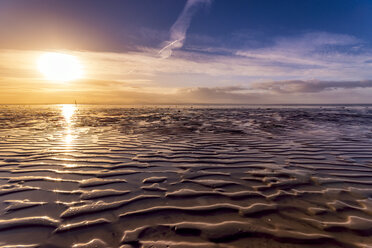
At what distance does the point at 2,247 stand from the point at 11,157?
5.17 m

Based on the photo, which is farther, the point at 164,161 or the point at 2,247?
the point at 164,161

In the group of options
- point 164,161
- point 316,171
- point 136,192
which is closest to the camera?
point 136,192

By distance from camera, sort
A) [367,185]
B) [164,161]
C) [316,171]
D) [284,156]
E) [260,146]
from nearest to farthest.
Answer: [367,185] < [316,171] < [164,161] < [284,156] < [260,146]

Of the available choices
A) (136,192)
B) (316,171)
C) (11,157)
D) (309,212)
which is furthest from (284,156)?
(11,157)

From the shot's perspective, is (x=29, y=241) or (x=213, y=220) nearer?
(x=29, y=241)

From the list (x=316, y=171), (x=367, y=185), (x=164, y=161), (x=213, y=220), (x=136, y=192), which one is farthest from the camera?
(x=164, y=161)

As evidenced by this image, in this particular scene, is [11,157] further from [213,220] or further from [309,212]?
[309,212]

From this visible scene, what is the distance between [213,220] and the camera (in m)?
3.14

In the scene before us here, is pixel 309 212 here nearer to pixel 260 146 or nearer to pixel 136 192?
pixel 136 192

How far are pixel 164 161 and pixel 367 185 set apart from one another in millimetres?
4970

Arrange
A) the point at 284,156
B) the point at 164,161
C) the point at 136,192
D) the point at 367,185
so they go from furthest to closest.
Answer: the point at 284,156 → the point at 164,161 → the point at 367,185 → the point at 136,192

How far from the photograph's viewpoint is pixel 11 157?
6531 millimetres

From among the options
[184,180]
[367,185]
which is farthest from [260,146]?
[184,180]

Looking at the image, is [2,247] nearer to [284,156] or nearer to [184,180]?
[184,180]
